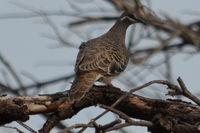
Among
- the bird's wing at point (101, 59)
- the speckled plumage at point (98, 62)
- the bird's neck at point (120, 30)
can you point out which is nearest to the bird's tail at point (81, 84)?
the speckled plumage at point (98, 62)

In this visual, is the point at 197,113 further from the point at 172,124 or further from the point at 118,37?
the point at 118,37

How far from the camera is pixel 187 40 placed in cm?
496

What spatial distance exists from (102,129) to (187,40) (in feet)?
4.08

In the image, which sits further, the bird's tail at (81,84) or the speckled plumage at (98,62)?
the speckled plumage at (98,62)

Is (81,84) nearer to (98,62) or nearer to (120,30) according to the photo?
(98,62)

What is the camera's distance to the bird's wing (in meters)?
6.75

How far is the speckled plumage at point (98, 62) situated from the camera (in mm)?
6281

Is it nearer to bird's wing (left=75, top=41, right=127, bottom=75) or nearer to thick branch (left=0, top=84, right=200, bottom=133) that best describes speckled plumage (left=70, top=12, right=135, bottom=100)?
bird's wing (left=75, top=41, right=127, bottom=75)

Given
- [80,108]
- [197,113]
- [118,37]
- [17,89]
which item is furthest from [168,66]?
[118,37]

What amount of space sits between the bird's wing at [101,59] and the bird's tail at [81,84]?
0.10m

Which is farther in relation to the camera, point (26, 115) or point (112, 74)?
point (112, 74)

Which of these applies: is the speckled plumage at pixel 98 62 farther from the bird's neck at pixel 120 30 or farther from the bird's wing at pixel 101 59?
the bird's neck at pixel 120 30

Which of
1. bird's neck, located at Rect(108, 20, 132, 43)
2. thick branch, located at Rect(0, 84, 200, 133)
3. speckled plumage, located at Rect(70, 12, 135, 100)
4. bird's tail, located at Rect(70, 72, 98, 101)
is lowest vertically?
thick branch, located at Rect(0, 84, 200, 133)

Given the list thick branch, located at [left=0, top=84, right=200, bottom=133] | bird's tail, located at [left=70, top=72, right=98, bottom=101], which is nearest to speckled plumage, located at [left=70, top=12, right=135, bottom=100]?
bird's tail, located at [left=70, top=72, right=98, bottom=101]
